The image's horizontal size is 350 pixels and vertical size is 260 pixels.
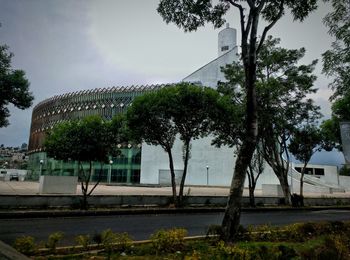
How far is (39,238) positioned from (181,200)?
11598mm

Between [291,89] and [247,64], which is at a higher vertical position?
[291,89]

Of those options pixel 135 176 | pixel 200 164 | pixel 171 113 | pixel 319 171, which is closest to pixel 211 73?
pixel 200 164

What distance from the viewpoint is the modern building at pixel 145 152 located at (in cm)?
5438

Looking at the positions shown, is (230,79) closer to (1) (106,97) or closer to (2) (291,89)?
(2) (291,89)

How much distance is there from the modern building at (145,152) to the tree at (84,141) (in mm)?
32213

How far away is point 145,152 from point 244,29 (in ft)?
169

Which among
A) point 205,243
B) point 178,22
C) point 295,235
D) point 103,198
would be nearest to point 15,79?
point 103,198

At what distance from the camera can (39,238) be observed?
852 cm

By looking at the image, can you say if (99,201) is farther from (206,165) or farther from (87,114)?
(87,114)

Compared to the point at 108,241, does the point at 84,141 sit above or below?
above

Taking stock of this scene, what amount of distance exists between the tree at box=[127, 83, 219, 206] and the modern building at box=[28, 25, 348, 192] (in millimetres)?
31160

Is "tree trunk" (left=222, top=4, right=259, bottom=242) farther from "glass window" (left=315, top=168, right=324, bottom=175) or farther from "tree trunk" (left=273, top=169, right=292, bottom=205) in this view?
"glass window" (left=315, top=168, right=324, bottom=175)

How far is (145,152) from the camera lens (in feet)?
196

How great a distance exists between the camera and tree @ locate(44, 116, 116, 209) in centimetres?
1697
